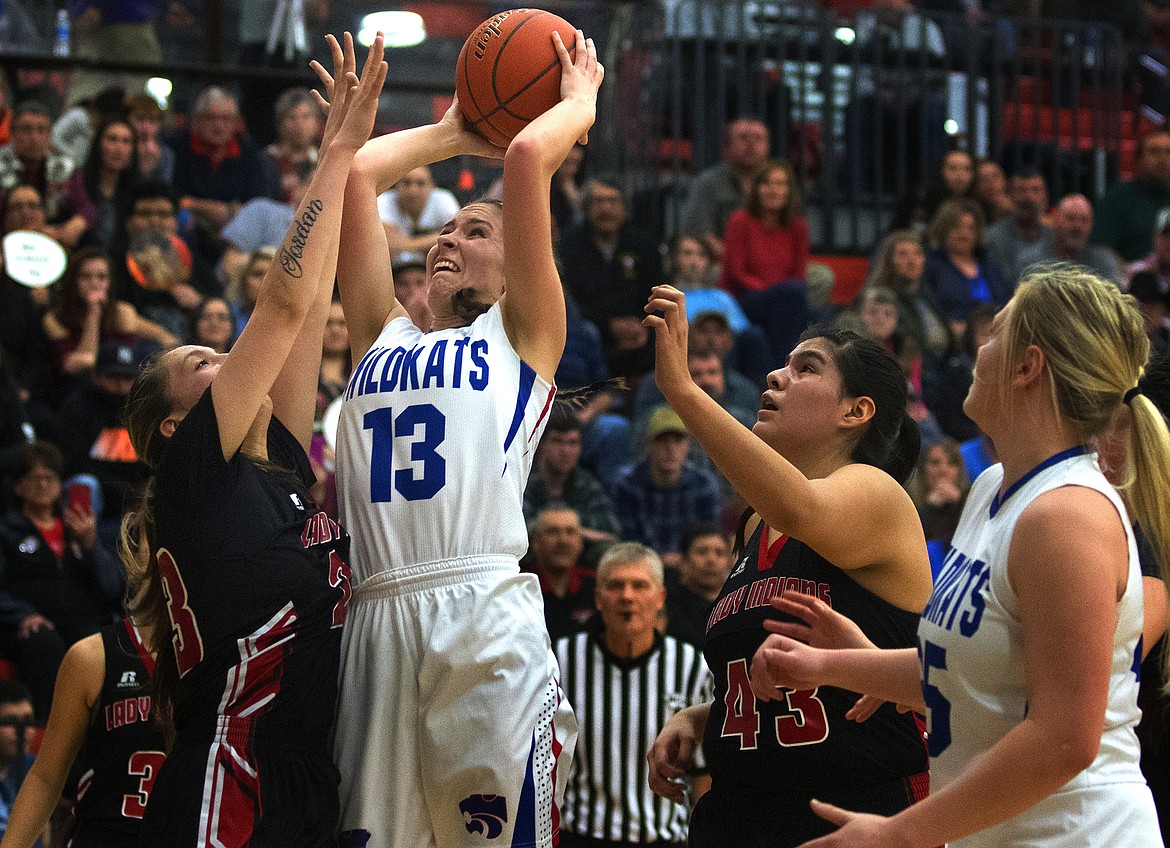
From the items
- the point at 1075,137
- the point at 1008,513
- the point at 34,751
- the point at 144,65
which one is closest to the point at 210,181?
the point at 144,65

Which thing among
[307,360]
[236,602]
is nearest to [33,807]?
[236,602]

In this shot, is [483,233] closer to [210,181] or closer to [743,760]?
[743,760]

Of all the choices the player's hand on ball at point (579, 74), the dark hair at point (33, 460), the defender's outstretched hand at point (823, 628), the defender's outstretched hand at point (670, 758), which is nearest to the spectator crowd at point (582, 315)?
the dark hair at point (33, 460)

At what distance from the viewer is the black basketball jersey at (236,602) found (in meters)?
3.29

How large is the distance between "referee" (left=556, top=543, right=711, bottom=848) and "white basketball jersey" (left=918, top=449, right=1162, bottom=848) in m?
3.95

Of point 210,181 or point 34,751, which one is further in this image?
point 210,181

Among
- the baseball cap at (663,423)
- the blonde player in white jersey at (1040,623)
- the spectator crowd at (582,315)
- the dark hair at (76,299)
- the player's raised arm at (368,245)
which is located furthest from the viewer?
the dark hair at (76,299)

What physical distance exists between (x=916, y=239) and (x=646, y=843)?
526cm

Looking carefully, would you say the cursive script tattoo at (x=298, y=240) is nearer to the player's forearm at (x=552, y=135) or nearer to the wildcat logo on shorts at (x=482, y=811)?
the player's forearm at (x=552, y=135)

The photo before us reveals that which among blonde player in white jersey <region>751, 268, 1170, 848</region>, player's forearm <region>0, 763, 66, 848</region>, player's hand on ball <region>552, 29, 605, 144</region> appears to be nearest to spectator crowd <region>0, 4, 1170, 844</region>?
player's forearm <region>0, 763, 66, 848</region>

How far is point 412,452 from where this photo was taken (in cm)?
348

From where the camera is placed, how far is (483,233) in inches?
151

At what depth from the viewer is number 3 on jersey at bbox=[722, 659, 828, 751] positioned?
3525mm

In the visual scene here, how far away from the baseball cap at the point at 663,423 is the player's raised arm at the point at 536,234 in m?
4.90
